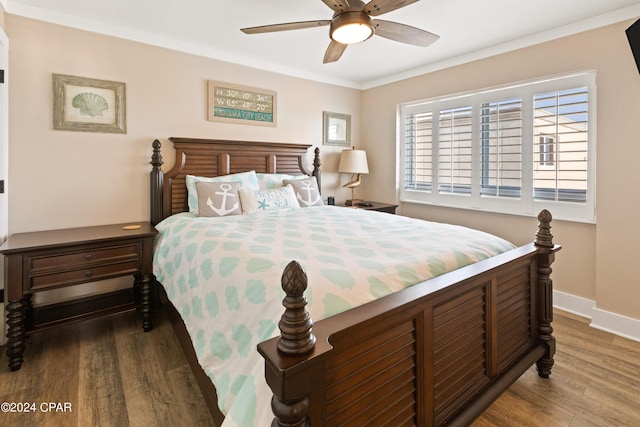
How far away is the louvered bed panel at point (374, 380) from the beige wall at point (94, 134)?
2.68 meters

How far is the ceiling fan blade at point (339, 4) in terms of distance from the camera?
72.6 inches

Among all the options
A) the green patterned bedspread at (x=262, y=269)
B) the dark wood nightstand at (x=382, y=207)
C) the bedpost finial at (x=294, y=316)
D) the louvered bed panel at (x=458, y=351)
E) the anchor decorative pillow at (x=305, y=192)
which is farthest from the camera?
the dark wood nightstand at (x=382, y=207)

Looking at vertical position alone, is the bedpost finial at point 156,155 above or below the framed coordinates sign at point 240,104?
below

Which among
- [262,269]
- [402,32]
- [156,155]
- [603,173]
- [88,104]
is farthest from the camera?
[156,155]

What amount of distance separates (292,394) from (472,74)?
3.60 metres

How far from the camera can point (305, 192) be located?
11.1 feet

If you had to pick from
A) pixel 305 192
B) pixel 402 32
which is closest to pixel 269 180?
pixel 305 192

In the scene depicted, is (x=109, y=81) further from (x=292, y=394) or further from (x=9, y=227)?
(x=292, y=394)

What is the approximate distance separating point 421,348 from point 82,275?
89.9 inches

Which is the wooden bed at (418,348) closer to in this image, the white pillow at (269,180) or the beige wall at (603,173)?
the beige wall at (603,173)

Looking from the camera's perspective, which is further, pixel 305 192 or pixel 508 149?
pixel 305 192

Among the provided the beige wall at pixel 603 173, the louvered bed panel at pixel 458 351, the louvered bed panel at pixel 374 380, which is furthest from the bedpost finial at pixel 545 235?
the louvered bed panel at pixel 374 380

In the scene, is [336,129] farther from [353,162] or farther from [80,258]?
[80,258]

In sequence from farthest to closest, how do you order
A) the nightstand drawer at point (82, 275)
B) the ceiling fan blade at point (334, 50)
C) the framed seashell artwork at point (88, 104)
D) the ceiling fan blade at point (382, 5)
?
the framed seashell artwork at point (88, 104) < the ceiling fan blade at point (334, 50) < the nightstand drawer at point (82, 275) < the ceiling fan blade at point (382, 5)
